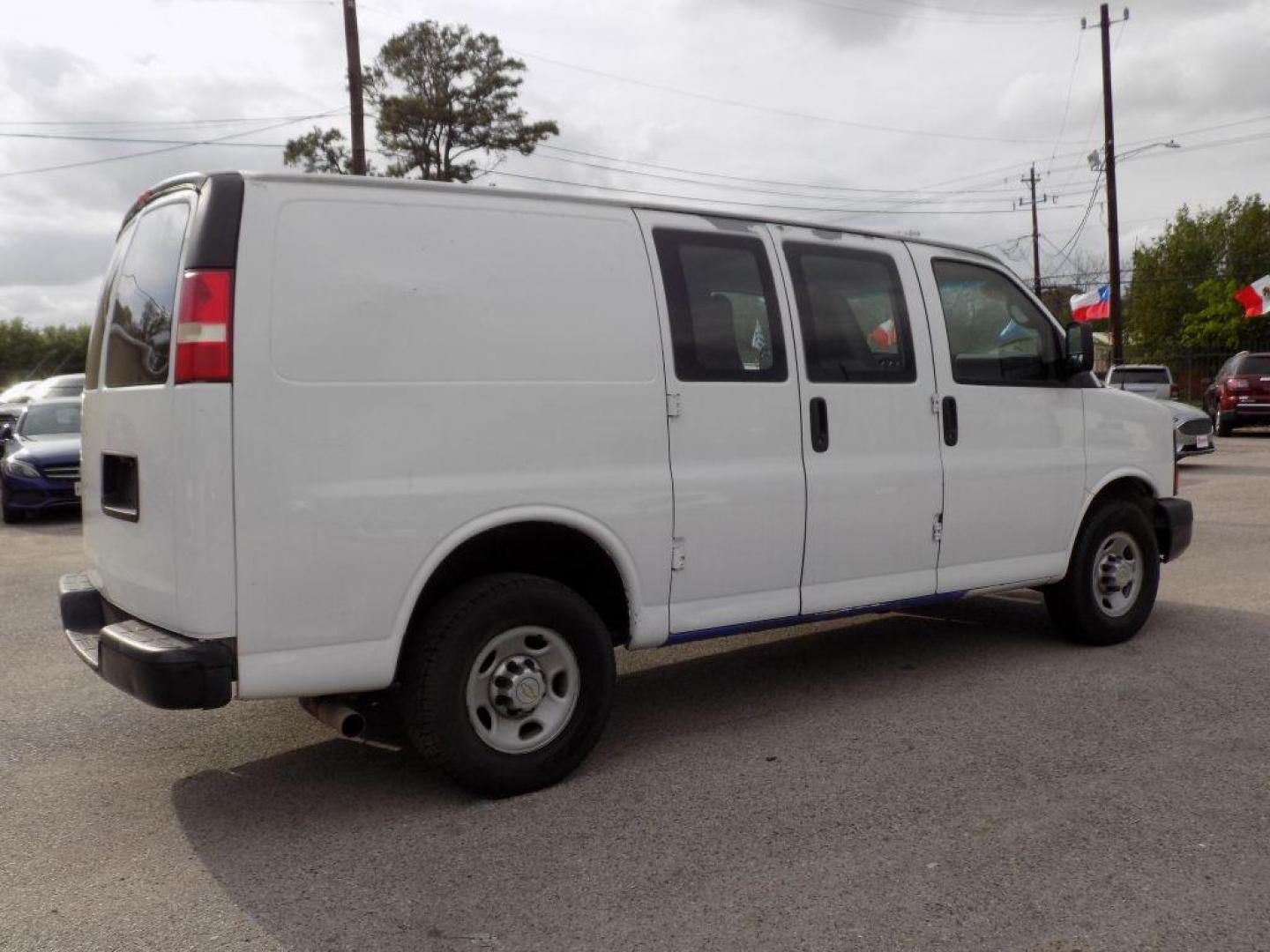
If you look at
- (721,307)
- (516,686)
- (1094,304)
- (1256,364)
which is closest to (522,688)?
(516,686)

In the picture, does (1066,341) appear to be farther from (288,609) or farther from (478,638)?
(288,609)

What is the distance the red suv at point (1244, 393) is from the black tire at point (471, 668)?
23.0 m

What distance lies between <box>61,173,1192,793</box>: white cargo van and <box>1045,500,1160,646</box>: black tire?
83 centimetres

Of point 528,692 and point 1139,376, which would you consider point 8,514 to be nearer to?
point 528,692

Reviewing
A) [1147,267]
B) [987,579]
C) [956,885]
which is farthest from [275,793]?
[1147,267]

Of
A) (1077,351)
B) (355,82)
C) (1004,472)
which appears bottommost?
(1004,472)

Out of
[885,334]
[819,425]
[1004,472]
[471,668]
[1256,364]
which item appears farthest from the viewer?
[1256,364]

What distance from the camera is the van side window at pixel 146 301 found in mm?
3799

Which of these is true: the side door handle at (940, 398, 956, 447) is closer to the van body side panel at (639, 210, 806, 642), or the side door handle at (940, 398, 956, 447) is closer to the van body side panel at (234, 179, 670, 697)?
the van body side panel at (639, 210, 806, 642)

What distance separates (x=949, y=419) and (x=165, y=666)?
11.7ft

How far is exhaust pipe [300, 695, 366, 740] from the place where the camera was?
399 centimetres

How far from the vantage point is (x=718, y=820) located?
3.91 meters

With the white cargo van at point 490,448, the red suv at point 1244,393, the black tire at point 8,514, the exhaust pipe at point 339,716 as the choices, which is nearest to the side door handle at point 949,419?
the white cargo van at point 490,448

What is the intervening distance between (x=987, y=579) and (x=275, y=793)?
3.40 meters
